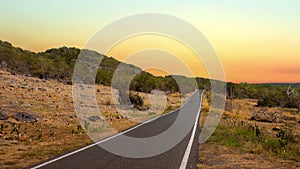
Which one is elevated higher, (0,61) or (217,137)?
(0,61)

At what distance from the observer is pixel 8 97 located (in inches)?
1128

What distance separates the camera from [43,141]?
544 inches

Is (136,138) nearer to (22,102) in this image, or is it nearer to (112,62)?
(22,102)

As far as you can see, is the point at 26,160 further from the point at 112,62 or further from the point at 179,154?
the point at 112,62

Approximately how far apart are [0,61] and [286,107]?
2415 inches

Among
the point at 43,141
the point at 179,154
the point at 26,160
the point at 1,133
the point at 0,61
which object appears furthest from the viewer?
the point at 0,61

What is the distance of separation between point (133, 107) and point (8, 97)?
1333 centimetres

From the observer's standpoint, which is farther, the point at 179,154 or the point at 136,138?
the point at 136,138

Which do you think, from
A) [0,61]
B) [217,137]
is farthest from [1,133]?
[0,61]

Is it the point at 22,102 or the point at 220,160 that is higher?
the point at 22,102

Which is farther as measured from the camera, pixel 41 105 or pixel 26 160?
pixel 41 105

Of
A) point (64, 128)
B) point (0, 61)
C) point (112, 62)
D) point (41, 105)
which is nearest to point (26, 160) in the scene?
point (64, 128)

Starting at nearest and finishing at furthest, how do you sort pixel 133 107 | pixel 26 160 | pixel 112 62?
1. pixel 26 160
2. pixel 133 107
3. pixel 112 62

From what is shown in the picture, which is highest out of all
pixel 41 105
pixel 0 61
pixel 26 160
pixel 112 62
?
pixel 112 62
